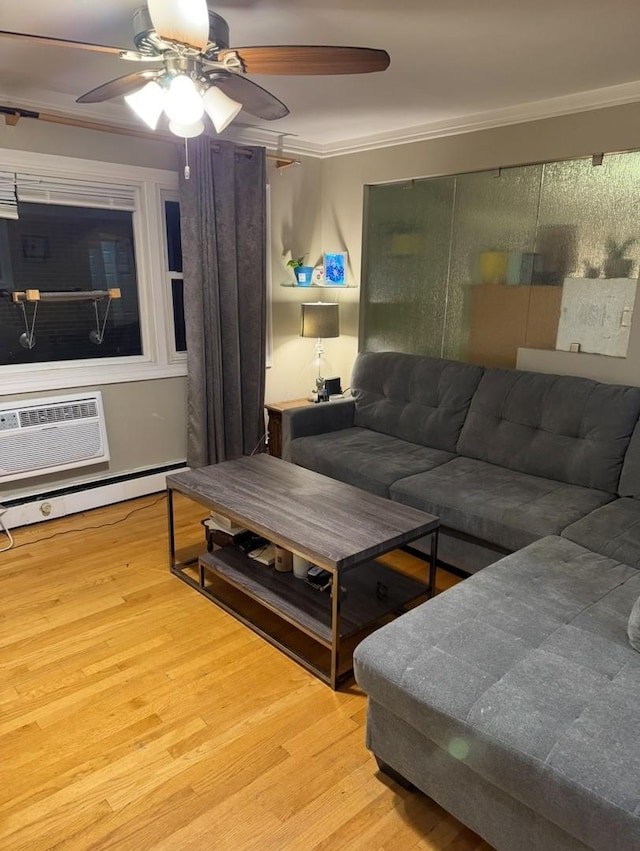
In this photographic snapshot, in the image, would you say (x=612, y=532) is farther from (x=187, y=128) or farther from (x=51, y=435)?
(x=51, y=435)

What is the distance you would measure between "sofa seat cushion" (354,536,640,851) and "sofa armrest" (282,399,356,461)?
1807mm

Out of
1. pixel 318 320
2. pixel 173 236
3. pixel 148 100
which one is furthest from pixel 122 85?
pixel 318 320

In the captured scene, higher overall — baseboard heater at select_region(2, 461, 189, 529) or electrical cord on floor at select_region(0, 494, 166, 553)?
baseboard heater at select_region(2, 461, 189, 529)

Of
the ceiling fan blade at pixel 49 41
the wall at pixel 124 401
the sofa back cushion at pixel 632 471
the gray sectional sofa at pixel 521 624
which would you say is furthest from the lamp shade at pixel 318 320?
the ceiling fan blade at pixel 49 41

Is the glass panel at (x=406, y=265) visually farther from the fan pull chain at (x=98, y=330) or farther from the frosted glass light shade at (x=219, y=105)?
the frosted glass light shade at (x=219, y=105)

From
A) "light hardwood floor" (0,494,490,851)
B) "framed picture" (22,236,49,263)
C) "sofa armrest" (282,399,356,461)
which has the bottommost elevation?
"light hardwood floor" (0,494,490,851)

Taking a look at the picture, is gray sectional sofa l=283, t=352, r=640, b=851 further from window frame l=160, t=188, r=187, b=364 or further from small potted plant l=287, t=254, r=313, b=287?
small potted plant l=287, t=254, r=313, b=287

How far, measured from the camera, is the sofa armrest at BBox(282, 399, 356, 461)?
11.6 ft

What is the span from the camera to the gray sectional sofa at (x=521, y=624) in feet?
4.13

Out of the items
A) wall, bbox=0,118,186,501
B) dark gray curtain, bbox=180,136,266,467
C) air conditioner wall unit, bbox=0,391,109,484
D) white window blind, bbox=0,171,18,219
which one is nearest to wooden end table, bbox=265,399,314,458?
dark gray curtain, bbox=180,136,266,467

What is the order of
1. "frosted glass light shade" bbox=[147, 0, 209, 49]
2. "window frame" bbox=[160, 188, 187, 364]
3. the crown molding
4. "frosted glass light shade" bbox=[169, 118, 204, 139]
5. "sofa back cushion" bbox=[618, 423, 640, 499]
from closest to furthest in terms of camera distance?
"frosted glass light shade" bbox=[147, 0, 209, 49] → "frosted glass light shade" bbox=[169, 118, 204, 139] → "sofa back cushion" bbox=[618, 423, 640, 499] → the crown molding → "window frame" bbox=[160, 188, 187, 364]

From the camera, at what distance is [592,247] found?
10.0 ft

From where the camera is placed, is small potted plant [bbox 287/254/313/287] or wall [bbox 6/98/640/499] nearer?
wall [bbox 6/98/640/499]

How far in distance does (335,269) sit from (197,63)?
2450 millimetres
